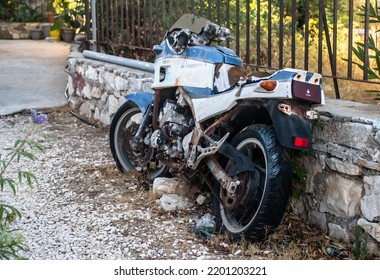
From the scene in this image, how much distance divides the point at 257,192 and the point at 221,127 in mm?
612

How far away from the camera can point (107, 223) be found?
4.59 metres

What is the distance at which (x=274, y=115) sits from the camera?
13.0 ft

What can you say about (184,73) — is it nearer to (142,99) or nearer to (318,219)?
(142,99)

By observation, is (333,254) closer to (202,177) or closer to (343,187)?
(343,187)

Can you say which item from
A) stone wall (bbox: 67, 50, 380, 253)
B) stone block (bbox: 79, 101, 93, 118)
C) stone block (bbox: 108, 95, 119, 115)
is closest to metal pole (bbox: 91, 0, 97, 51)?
stone block (bbox: 79, 101, 93, 118)

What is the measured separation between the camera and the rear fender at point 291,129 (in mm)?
3869

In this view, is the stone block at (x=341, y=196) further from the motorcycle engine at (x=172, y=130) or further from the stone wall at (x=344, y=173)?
the motorcycle engine at (x=172, y=130)

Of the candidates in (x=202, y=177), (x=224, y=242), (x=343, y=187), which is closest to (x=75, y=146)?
(x=202, y=177)

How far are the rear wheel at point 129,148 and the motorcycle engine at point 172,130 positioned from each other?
35 cm

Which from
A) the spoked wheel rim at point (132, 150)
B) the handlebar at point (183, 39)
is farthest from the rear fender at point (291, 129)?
the spoked wheel rim at point (132, 150)

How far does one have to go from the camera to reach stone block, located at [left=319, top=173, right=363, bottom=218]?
393 centimetres

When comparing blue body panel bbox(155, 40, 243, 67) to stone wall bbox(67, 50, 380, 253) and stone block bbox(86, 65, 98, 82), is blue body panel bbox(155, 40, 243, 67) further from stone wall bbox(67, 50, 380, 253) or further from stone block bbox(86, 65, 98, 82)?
stone block bbox(86, 65, 98, 82)

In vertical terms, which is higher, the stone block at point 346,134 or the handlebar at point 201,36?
the handlebar at point 201,36

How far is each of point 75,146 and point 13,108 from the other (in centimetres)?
165
